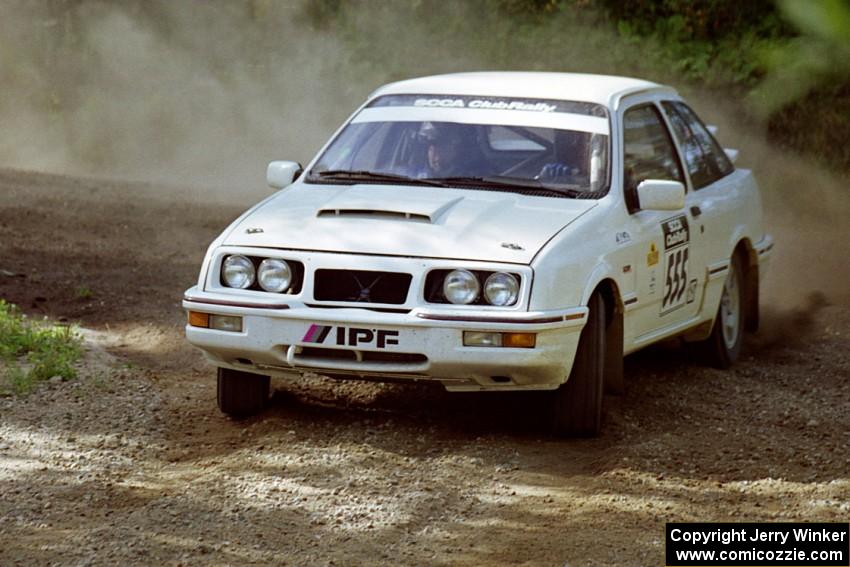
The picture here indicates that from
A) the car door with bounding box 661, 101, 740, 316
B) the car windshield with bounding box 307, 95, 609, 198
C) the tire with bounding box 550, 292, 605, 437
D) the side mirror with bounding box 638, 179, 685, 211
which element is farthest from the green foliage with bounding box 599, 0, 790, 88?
the tire with bounding box 550, 292, 605, 437

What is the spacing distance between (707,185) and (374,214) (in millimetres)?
2415

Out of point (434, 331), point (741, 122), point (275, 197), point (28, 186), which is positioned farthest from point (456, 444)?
point (741, 122)

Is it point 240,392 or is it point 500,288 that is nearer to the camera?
point 500,288

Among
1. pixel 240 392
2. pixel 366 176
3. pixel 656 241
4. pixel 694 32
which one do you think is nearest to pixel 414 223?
pixel 366 176

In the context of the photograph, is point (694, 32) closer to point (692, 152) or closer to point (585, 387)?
point (692, 152)

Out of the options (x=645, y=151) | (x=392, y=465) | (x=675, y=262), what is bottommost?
(x=392, y=465)

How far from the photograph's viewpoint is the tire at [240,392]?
6.37 meters

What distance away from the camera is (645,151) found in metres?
7.12

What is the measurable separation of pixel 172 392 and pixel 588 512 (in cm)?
274

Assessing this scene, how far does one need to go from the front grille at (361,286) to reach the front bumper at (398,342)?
94mm

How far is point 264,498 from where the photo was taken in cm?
520

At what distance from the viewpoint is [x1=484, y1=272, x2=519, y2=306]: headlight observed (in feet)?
18.5

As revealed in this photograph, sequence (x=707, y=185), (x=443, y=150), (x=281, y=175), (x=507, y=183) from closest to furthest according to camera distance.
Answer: (x=507, y=183)
(x=443, y=150)
(x=281, y=175)
(x=707, y=185)

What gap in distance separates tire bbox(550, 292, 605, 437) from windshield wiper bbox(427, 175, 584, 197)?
64 centimetres
